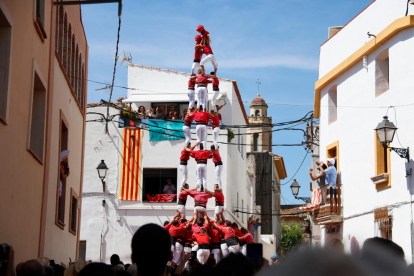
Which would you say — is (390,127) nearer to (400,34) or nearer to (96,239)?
(400,34)

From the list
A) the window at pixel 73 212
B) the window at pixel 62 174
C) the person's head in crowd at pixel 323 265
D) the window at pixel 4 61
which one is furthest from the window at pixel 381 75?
the person's head in crowd at pixel 323 265

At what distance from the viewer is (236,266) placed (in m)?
3.44

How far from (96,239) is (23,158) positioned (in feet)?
58.6

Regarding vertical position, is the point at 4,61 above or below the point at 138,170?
above

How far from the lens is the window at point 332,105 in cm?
2105

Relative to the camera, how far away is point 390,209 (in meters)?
15.6

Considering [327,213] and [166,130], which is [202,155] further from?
[166,130]

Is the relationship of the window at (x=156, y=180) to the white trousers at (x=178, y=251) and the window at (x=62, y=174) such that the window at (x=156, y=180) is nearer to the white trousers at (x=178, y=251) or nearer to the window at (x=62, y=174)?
the white trousers at (x=178, y=251)

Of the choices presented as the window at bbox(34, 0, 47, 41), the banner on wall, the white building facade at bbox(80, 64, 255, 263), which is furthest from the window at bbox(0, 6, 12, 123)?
the banner on wall

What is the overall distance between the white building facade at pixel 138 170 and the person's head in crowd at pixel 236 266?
2331cm

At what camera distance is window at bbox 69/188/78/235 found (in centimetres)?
1722

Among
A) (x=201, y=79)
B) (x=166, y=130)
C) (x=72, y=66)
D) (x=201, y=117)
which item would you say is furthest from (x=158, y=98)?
(x=72, y=66)

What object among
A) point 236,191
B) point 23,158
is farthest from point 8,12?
point 236,191

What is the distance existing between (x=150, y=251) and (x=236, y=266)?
555mm
